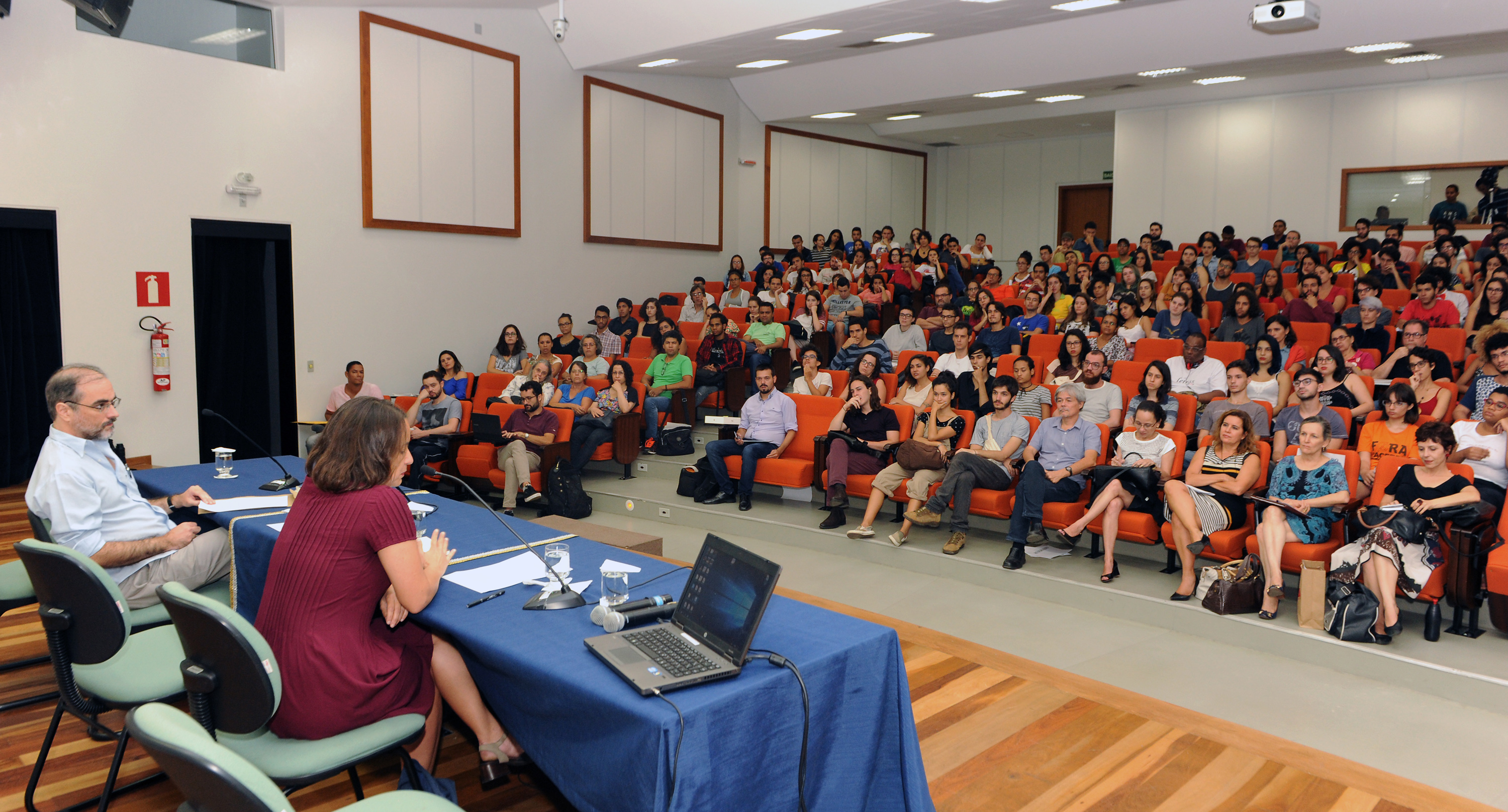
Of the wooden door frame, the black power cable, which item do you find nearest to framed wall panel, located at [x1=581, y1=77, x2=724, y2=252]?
the wooden door frame

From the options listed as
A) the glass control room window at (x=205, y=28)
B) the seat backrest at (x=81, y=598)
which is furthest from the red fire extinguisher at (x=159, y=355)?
the seat backrest at (x=81, y=598)

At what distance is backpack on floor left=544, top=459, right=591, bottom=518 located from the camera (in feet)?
21.9

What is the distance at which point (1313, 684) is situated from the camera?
3.83m

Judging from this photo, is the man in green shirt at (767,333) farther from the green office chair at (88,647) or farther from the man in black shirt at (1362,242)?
the green office chair at (88,647)

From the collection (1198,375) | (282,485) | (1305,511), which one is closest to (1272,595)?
(1305,511)

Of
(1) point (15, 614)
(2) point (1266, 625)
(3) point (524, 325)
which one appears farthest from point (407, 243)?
(2) point (1266, 625)

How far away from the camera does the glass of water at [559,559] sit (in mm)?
2592

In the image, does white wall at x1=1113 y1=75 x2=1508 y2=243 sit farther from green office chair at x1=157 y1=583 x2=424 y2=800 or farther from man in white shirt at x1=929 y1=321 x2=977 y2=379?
green office chair at x1=157 y1=583 x2=424 y2=800

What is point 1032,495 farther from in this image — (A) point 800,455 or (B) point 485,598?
(B) point 485,598

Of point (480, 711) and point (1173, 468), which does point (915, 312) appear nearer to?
point (1173, 468)

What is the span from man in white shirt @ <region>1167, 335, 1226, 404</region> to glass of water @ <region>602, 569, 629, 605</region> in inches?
193

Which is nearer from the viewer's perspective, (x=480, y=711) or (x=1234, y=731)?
(x=480, y=711)

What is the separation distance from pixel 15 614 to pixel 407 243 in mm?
5077

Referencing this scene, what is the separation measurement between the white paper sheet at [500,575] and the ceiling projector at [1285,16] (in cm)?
690
